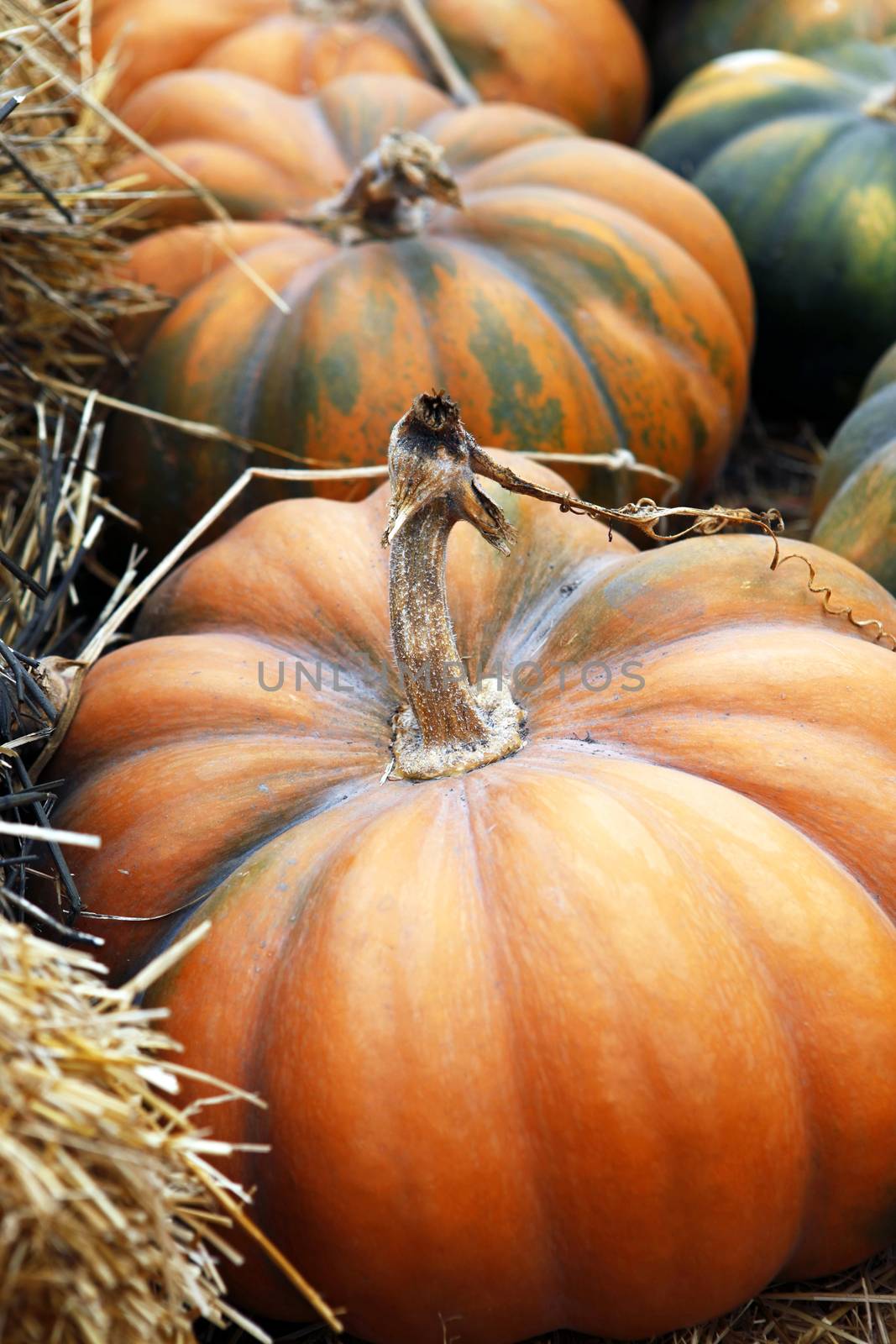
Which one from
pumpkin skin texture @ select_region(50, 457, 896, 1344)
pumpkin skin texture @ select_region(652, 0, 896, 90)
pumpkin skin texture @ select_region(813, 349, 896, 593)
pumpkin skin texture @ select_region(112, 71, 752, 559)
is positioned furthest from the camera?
pumpkin skin texture @ select_region(652, 0, 896, 90)

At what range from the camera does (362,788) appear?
5.39ft

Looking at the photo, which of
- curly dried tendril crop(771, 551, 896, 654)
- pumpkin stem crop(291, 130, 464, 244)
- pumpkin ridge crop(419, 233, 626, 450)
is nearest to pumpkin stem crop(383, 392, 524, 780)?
curly dried tendril crop(771, 551, 896, 654)

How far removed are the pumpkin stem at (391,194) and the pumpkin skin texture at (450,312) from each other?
0.05 metres

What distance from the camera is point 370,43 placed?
133 inches

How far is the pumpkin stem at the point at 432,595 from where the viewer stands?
5.09 feet

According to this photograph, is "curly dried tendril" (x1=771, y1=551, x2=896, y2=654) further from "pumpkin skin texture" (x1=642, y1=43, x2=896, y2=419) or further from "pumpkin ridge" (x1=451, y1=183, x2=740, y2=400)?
"pumpkin skin texture" (x1=642, y1=43, x2=896, y2=419)

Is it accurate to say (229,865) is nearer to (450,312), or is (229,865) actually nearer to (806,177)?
(450,312)

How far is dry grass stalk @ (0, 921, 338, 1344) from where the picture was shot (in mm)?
1103

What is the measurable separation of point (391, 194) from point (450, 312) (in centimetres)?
29

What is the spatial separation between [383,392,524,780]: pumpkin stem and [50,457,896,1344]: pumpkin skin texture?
0.06m

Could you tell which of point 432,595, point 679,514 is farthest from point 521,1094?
point 679,514

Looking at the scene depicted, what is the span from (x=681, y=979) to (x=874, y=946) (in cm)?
24

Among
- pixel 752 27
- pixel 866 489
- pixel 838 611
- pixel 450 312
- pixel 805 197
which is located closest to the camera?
pixel 838 611

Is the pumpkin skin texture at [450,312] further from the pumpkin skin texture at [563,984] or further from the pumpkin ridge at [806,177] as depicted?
the pumpkin skin texture at [563,984]
